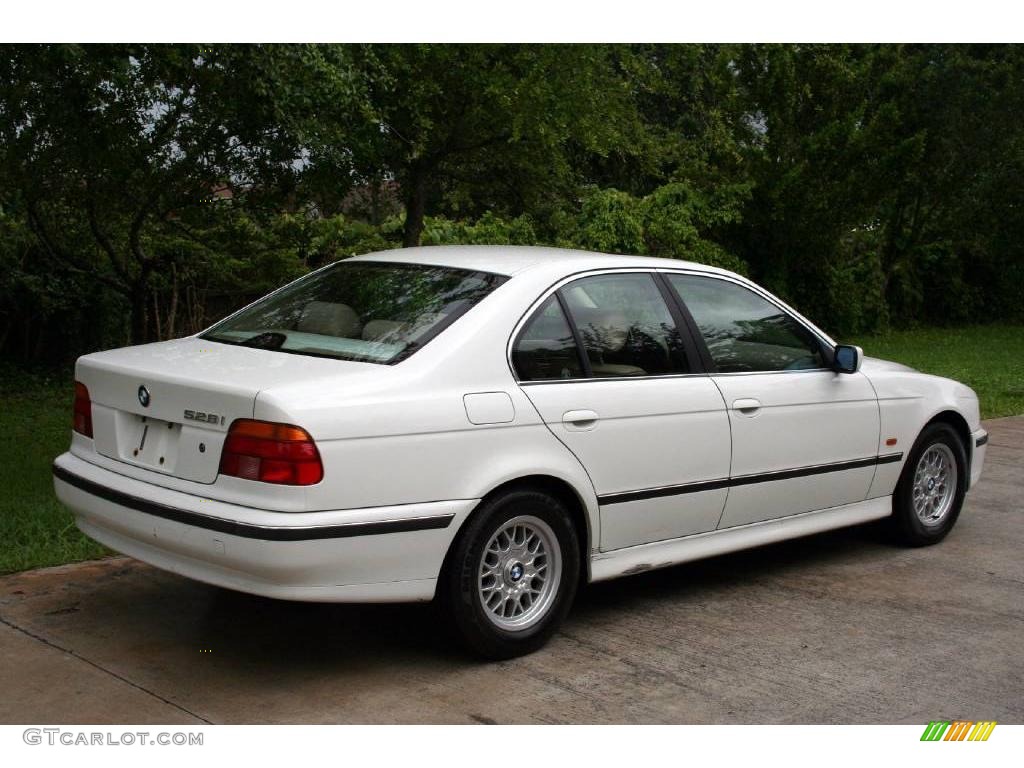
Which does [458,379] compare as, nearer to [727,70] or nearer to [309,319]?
[309,319]

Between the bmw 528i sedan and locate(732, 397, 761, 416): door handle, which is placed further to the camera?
locate(732, 397, 761, 416): door handle

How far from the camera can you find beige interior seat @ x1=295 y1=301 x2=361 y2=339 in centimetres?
527

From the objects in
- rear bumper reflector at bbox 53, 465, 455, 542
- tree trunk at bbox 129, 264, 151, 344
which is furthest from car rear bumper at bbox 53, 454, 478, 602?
tree trunk at bbox 129, 264, 151, 344

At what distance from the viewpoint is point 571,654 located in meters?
5.20

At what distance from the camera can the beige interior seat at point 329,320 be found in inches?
207

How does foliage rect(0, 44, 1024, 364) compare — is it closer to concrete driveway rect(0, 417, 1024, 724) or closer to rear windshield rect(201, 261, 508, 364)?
rear windshield rect(201, 261, 508, 364)

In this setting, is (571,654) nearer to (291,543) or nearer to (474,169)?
(291,543)

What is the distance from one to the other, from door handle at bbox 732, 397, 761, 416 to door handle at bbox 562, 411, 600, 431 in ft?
2.92

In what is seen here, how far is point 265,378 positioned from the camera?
15.3ft

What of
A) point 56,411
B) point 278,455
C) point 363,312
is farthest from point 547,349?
point 56,411

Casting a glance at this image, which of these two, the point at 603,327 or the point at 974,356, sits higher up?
the point at 603,327
